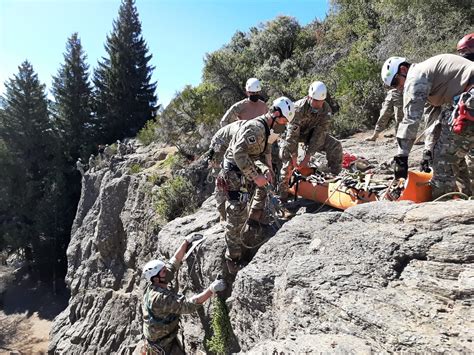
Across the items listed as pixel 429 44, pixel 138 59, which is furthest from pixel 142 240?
pixel 138 59

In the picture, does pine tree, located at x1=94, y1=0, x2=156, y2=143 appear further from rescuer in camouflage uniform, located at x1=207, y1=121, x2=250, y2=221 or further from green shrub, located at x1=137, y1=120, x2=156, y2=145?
rescuer in camouflage uniform, located at x1=207, y1=121, x2=250, y2=221

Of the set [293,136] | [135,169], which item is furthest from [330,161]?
[135,169]

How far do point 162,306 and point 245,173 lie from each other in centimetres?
217

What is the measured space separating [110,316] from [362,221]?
944 cm

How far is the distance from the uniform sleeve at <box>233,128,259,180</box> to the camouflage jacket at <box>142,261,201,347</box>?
6.42ft

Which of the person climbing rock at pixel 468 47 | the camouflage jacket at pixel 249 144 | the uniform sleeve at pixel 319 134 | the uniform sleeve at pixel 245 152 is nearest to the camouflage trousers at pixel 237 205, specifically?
the camouflage jacket at pixel 249 144

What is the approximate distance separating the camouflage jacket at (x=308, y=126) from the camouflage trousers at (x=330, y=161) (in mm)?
154

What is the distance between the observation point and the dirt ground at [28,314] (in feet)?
61.5

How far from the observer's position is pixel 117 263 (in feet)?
42.1

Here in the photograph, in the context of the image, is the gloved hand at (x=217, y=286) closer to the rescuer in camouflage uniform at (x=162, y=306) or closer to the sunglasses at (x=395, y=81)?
the rescuer in camouflage uniform at (x=162, y=306)

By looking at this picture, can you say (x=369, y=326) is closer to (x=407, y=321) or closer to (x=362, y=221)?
(x=407, y=321)

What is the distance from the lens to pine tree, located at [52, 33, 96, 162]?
29.6m

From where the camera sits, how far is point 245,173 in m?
5.18

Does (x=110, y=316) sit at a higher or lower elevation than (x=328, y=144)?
lower
